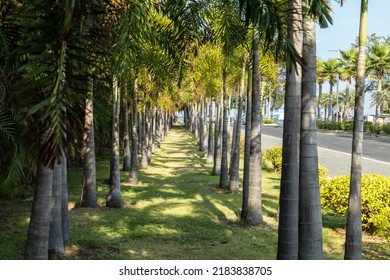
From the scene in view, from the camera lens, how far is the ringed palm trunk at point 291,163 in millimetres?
6836

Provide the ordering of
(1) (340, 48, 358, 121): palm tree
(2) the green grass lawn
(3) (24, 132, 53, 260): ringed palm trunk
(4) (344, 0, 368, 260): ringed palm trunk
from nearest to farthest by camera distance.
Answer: (3) (24, 132, 53, 260): ringed palm trunk, (4) (344, 0, 368, 260): ringed palm trunk, (2) the green grass lawn, (1) (340, 48, 358, 121): palm tree

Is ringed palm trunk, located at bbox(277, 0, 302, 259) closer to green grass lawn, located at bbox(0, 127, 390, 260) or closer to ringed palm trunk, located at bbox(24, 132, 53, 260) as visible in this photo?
green grass lawn, located at bbox(0, 127, 390, 260)

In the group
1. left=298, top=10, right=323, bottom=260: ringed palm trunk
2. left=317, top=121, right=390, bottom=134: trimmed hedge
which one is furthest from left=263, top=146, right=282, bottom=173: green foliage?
left=317, top=121, right=390, bottom=134: trimmed hedge

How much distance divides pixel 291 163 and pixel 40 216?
11.2ft

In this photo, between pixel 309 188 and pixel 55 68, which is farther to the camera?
pixel 309 188

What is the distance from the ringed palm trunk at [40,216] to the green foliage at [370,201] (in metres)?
7.58

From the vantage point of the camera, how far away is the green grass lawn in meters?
9.77

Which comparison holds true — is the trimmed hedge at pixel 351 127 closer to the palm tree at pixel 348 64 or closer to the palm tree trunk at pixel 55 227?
the palm tree at pixel 348 64

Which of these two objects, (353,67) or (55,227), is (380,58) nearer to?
(353,67)

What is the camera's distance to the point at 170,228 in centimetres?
1192

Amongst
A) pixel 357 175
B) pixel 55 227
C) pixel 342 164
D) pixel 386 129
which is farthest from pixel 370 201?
pixel 386 129

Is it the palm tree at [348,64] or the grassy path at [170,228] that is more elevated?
the palm tree at [348,64]

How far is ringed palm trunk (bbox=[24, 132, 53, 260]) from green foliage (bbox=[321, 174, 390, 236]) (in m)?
7.58

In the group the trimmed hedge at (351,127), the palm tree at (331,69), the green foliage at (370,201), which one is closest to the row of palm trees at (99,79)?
the green foliage at (370,201)
